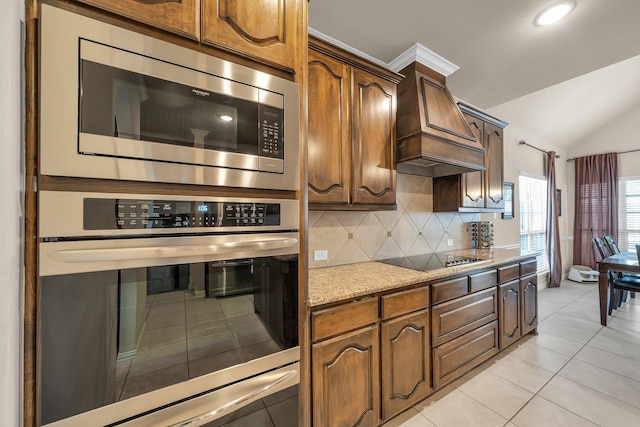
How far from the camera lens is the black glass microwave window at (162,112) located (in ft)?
2.33

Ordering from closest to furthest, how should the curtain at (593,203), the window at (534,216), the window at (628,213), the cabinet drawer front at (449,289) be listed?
the cabinet drawer front at (449,289) → the window at (534,216) → the window at (628,213) → the curtain at (593,203)

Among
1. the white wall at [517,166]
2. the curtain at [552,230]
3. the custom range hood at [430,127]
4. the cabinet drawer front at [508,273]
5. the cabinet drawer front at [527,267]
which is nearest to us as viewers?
the custom range hood at [430,127]

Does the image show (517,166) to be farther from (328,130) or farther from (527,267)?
(328,130)

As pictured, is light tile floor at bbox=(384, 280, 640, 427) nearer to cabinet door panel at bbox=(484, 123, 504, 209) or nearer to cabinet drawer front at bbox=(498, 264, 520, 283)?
cabinet drawer front at bbox=(498, 264, 520, 283)

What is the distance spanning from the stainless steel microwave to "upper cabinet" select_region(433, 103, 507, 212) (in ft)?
6.71

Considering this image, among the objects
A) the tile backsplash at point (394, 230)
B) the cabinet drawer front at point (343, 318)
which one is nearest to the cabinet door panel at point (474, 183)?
the tile backsplash at point (394, 230)

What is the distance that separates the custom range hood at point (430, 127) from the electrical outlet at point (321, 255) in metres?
0.91

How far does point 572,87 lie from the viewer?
11.5ft

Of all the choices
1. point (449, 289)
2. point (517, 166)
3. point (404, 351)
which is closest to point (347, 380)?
point (404, 351)

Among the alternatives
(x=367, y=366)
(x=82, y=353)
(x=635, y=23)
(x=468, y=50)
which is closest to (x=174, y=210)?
(x=82, y=353)

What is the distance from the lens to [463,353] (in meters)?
1.88

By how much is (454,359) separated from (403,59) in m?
2.38

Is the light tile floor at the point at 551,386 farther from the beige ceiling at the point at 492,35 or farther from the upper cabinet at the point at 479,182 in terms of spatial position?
the beige ceiling at the point at 492,35

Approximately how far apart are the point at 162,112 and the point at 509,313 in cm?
299
